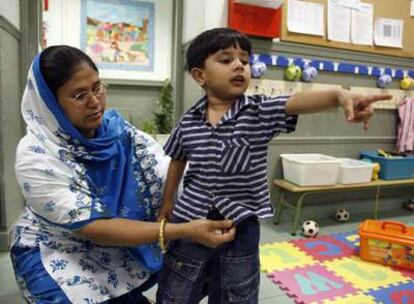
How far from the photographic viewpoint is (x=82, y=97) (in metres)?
0.92

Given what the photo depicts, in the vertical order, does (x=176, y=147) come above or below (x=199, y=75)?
below

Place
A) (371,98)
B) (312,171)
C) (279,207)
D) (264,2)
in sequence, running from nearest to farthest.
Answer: (371,98) < (264,2) < (312,171) < (279,207)

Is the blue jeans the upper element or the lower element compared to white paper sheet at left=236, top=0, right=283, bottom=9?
lower

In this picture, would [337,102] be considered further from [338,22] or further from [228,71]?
[338,22]

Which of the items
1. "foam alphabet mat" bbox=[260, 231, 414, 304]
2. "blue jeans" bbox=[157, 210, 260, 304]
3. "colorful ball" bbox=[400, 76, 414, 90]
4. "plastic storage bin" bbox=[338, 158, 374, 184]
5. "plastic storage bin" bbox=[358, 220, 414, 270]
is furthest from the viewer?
"colorful ball" bbox=[400, 76, 414, 90]

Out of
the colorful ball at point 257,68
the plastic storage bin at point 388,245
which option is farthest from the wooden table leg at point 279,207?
the colorful ball at point 257,68

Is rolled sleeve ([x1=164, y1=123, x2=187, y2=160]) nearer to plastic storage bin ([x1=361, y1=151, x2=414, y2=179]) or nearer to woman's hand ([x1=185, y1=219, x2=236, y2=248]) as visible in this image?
woman's hand ([x1=185, y1=219, x2=236, y2=248])

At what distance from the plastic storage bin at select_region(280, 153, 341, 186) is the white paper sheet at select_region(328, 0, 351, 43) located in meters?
0.99

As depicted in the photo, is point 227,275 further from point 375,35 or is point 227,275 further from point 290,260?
point 375,35

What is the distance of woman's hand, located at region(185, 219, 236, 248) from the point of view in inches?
32.9

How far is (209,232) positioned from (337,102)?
0.42 metres

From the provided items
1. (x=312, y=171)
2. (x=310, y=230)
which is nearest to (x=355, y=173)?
(x=312, y=171)

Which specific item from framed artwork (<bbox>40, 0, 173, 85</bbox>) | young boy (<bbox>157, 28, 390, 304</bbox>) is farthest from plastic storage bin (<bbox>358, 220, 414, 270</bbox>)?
framed artwork (<bbox>40, 0, 173, 85</bbox>)

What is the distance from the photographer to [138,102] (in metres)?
3.37
